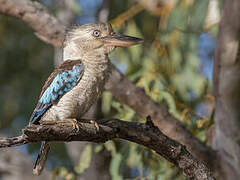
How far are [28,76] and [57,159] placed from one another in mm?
1109

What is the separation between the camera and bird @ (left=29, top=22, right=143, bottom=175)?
2.72 metres

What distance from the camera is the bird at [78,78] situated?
8.93 feet

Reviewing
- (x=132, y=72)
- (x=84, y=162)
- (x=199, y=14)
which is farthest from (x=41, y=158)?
(x=199, y=14)

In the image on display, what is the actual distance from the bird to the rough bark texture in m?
0.95

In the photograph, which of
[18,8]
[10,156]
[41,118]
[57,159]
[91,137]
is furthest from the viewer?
[57,159]

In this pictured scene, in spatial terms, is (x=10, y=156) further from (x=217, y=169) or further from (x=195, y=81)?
(x=217, y=169)

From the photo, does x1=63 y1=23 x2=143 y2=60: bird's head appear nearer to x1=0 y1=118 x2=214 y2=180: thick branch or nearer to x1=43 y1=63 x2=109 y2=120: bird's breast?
x1=43 y1=63 x2=109 y2=120: bird's breast

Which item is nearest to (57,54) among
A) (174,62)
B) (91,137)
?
(174,62)

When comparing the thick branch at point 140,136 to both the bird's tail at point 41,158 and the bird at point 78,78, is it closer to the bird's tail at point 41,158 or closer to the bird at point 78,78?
the bird at point 78,78

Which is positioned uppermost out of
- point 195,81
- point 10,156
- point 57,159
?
point 195,81

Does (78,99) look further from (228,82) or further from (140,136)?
(228,82)

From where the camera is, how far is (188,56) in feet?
15.0

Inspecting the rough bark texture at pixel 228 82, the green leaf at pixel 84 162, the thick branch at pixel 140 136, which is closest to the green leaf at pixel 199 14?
the rough bark texture at pixel 228 82

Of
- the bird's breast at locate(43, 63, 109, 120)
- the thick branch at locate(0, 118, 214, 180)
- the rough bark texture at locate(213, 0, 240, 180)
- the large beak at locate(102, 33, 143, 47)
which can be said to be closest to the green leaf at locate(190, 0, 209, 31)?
the rough bark texture at locate(213, 0, 240, 180)
